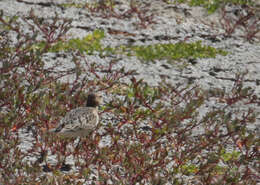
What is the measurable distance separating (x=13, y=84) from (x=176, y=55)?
4.20 metres

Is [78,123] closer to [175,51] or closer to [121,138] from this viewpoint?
[121,138]

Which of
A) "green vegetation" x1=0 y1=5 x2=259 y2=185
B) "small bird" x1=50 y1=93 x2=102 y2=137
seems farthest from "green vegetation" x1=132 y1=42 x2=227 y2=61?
"small bird" x1=50 y1=93 x2=102 y2=137

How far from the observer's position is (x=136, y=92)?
296 inches

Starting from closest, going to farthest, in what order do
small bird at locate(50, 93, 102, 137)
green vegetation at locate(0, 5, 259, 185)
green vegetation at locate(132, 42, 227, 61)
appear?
1. green vegetation at locate(0, 5, 259, 185)
2. small bird at locate(50, 93, 102, 137)
3. green vegetation at locate(132, 42, 227, 61)

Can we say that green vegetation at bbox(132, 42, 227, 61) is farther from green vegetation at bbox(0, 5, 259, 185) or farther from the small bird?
the small bird

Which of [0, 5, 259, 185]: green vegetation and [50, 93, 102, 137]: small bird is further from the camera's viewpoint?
[50, 93, 102, 137]: small bird

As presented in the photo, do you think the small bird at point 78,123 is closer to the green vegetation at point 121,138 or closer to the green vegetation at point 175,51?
the green vegetation at point 121,138

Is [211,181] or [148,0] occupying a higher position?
[148,0]

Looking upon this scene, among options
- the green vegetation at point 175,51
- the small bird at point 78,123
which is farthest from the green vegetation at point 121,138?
the green vegetation at point 175,51

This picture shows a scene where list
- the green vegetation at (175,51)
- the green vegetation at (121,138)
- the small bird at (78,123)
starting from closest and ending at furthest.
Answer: the green vegetation at (121,138) < the small bird at (78,123) < the green vegetation at (175,51)

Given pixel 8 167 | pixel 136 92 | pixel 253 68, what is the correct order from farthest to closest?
pixel 253 68, pixel 136 92, pixel 8 167

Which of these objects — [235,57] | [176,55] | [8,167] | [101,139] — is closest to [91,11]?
[176,55]

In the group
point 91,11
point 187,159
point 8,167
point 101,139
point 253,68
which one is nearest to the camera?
point 8,167

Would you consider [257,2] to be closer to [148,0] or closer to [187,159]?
[148,0]
